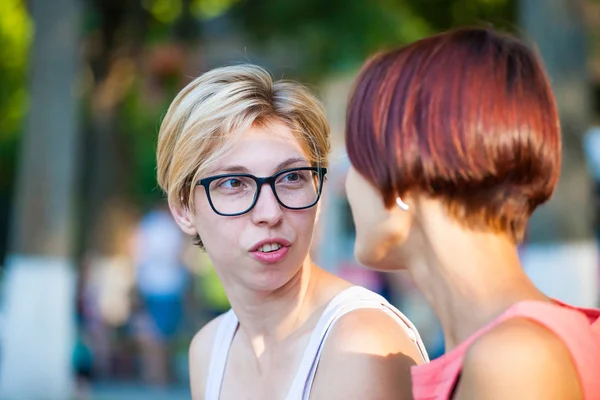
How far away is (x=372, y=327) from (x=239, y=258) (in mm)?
369

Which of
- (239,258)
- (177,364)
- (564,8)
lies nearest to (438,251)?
(239,258)

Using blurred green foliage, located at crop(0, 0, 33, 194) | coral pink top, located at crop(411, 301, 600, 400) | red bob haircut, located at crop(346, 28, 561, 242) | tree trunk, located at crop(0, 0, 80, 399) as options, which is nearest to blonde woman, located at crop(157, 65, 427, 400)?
coral pink top, located at crop(411, 301, 600, 400)

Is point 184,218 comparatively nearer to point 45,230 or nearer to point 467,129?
point 467,129

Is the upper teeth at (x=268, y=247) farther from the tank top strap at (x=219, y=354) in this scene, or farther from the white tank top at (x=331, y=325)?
the tank top strap at (x=219, y=354)

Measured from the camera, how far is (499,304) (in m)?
1.46

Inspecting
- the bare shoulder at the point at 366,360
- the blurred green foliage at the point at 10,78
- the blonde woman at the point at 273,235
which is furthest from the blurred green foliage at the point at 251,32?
the bare shoulder at the point at 366,360

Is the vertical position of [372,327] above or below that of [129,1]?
below

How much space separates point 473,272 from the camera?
1.48 meters

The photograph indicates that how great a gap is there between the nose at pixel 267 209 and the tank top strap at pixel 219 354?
539 mm

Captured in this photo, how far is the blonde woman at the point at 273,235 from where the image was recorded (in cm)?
195

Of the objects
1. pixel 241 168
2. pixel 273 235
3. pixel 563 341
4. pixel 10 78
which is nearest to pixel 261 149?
pixel 241 168

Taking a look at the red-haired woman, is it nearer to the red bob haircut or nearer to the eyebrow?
the red bob haircut

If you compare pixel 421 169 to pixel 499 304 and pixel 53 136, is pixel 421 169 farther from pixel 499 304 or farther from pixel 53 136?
pixel 53 136

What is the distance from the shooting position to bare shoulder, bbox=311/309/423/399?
6.16ft
